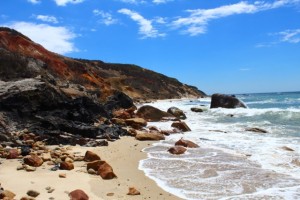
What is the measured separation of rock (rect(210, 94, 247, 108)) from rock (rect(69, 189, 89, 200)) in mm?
32579

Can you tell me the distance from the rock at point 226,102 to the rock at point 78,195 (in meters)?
32.6

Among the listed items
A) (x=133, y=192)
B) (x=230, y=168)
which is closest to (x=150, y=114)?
(x=230, y=168)

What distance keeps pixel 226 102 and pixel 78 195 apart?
1309 inches

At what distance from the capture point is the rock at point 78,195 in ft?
22.6

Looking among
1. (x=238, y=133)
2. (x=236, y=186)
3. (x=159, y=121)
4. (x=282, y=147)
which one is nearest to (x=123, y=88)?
(x=159, y=121)

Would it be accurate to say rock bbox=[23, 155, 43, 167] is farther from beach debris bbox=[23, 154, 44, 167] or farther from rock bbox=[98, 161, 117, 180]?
rock bbox=[98, 161, 117, 180]

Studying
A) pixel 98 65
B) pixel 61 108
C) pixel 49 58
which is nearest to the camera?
pixel 61 108

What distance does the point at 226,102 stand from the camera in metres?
38.9

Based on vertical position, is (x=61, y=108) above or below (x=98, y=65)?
below

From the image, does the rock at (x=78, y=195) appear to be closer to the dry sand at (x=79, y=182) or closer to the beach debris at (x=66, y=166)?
the dry sand at (x=79, y=182)

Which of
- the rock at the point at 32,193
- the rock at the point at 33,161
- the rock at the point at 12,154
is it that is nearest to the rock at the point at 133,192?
the rock at the point at 32,193

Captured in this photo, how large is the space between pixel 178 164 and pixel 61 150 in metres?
3.50

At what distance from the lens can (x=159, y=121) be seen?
78.3 ft

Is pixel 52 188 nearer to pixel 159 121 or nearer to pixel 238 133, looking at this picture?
pixel 238 133
